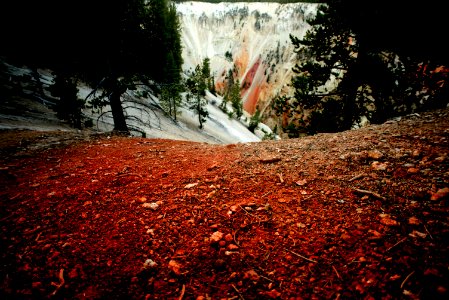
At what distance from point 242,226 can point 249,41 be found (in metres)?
84.5

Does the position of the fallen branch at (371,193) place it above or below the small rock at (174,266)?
above

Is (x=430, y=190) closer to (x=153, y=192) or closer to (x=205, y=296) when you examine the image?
(x=205, y=296)

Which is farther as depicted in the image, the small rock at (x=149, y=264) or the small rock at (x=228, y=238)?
the small rock at (x=228, y=238)

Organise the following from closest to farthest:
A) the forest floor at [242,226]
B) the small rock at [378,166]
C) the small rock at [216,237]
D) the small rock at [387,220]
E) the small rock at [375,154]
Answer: the forest floor at [242,226]
the small rock at [387,220]
the small rock at [216,237]
the small rock at [378,166]
the small rock at [375,154]

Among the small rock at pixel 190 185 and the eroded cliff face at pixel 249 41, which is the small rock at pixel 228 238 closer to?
the small rock at pixel 190 185

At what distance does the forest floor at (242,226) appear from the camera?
1.86 metres

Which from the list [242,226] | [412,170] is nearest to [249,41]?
[412,170]

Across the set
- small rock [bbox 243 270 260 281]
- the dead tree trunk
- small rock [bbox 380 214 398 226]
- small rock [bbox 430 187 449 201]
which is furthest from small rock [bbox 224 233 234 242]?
the dead tree trunk

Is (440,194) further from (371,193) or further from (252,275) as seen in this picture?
(252,275)

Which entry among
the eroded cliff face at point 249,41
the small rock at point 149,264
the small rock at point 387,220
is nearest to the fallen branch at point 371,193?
the small rock at point 387,220

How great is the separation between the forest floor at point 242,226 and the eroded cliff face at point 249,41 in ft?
183

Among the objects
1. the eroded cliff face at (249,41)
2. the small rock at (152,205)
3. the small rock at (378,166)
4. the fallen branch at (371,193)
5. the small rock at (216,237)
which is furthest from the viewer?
the eroded cliff face at (249,41)

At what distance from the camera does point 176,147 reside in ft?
18.2

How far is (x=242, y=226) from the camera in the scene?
2508 mm
